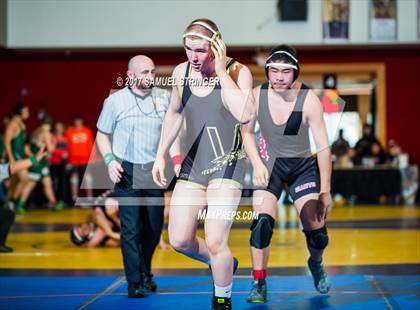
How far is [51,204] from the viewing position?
1542 cm

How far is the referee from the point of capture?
608cm

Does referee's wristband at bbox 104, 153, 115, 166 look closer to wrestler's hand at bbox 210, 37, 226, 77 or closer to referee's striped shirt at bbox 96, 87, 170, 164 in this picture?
Result: referee's striped shirt at bbox 96, 87, 170, 164

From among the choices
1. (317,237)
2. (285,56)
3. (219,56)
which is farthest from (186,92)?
(317,237)

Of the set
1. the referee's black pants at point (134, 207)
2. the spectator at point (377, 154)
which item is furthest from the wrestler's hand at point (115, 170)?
the spectator at point (377, 154)

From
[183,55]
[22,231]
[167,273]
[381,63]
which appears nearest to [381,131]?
[381,63]

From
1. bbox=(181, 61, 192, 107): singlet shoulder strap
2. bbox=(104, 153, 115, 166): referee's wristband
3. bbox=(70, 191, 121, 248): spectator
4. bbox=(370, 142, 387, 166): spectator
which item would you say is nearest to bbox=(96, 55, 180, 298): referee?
bbox=(104, 153, 115, 166): referee's wristband

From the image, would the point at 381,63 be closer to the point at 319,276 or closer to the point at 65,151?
the point at 65,151

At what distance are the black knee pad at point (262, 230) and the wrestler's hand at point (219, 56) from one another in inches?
53.5

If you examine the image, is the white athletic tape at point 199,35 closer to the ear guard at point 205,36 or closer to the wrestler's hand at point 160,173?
the ear guard at point 205,36

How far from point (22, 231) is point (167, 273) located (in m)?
4.56

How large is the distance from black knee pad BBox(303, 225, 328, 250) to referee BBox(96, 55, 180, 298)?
3.71ft

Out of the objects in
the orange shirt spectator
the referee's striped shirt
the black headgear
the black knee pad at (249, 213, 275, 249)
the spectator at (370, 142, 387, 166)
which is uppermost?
the black headgear

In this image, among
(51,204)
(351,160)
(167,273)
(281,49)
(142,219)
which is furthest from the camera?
(351,160)

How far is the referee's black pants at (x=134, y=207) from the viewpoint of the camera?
604cm
